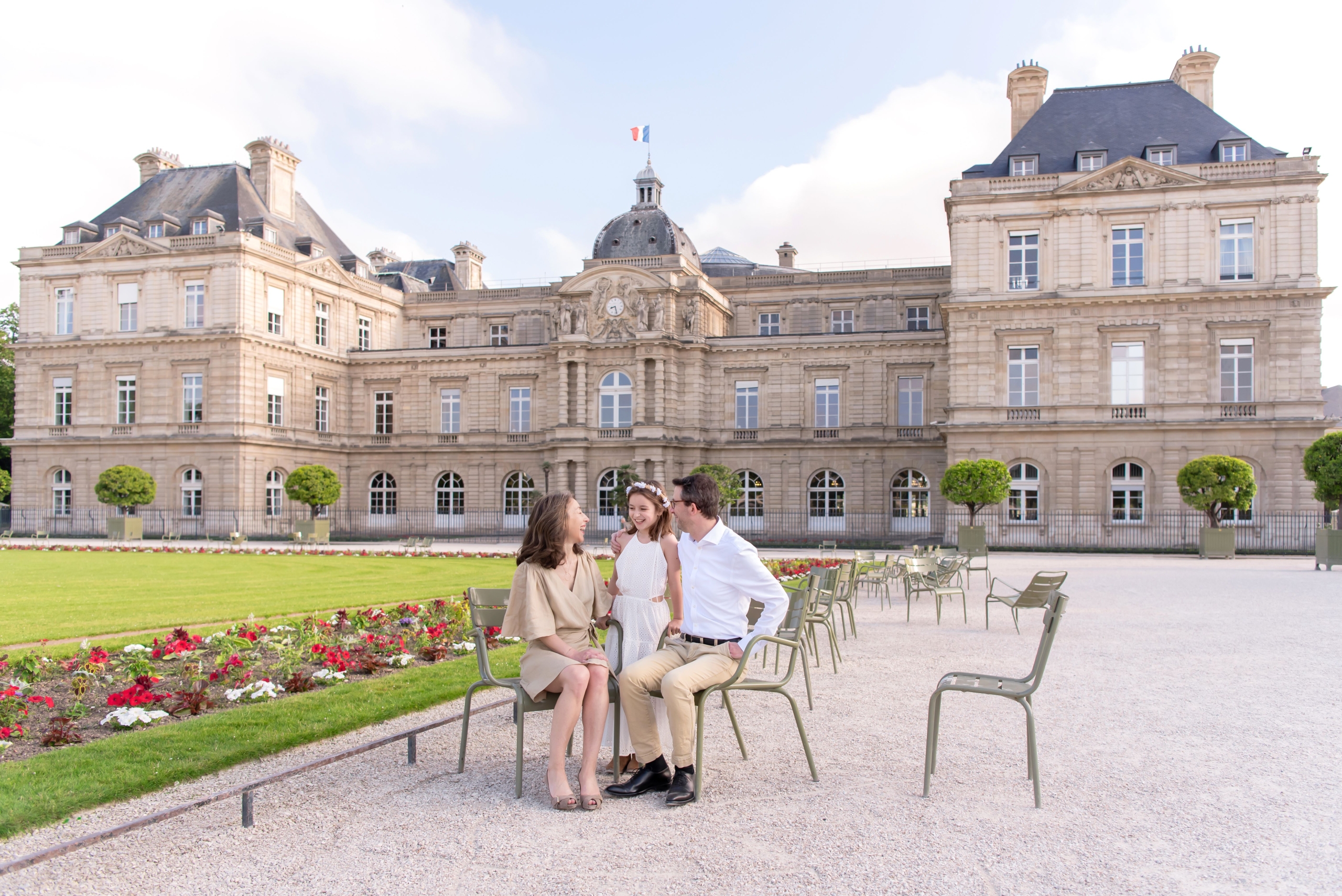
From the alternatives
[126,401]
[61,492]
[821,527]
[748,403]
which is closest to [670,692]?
[821,527]

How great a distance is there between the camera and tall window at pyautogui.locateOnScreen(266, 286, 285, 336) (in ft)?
138

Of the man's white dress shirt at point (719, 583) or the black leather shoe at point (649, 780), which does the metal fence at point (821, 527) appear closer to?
the man's white dress shirt at point (719, 583)

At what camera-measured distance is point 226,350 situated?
40781 millimetres

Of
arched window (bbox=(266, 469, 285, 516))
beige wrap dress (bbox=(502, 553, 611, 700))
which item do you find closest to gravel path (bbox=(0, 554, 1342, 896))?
beige wrap dress (bbox=(502, 553, 611, 700))

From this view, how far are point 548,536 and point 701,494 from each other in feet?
3.36

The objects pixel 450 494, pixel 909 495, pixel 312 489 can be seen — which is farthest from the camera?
pixel 450 494

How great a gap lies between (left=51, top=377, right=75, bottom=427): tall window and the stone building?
0.12 metres

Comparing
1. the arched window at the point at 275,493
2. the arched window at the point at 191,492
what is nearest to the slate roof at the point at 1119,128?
the arched window at the point at 275,493

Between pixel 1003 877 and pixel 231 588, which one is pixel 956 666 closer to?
pixel 1003 877

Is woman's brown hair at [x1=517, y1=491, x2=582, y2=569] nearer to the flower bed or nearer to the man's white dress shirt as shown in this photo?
the man's white dress shirt

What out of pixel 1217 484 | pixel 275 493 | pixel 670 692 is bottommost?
pixel 670 692

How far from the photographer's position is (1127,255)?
115ft

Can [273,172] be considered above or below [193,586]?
above

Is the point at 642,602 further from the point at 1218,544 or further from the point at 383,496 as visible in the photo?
the point at 383,496
